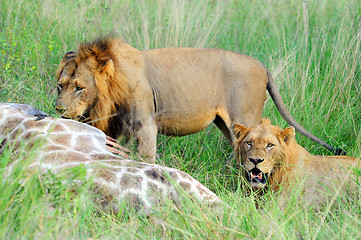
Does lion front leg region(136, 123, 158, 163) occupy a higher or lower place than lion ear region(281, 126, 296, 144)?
lower

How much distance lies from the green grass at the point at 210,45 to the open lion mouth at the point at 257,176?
14 cm

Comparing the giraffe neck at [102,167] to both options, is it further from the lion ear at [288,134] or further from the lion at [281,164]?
the lion ear at [288,134]

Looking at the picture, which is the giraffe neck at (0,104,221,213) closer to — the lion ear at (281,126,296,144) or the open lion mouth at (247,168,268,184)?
the open lion mouth at (247,168,268,184)

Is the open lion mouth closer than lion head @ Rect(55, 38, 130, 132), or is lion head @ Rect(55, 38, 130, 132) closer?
the open lion mouth

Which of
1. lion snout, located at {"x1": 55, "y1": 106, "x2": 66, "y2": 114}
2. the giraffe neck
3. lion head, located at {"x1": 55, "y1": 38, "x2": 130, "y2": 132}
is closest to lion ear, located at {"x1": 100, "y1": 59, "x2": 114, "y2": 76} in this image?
lion head, located at {"x1": 55, "y1": 38, "x2": 130, "y2": 132}

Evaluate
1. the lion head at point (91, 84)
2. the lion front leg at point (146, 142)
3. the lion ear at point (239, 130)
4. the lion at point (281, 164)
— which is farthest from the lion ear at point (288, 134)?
the lion head at point (91, 84)

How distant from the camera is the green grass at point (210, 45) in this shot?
294 cm

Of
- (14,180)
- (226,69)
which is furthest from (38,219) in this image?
(226,69)

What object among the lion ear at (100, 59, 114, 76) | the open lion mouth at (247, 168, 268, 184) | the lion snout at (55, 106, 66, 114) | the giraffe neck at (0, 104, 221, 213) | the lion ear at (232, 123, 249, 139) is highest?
the lion ear at (100, 59, 114, 76)

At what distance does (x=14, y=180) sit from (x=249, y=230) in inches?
48.6

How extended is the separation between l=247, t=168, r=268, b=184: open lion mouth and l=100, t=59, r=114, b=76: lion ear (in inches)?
51.7

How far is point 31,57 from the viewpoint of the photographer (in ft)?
18.4

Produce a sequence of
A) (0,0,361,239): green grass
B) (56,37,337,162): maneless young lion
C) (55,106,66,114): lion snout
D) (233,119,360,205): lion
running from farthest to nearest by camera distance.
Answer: (56,37,337,162): maneless young lion → (55,106,66,114): lion snout → (233,119,360,205): lion → (0,0,361,239): green grass

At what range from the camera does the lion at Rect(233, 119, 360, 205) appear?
4.11 metres
